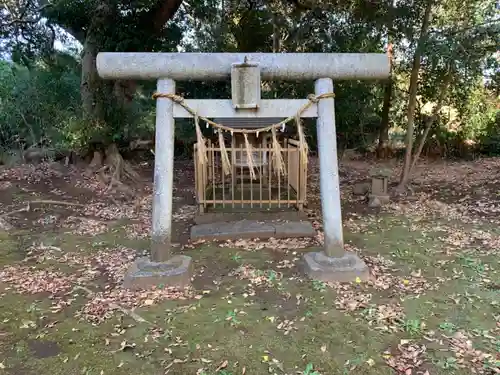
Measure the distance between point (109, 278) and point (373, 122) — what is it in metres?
10.6

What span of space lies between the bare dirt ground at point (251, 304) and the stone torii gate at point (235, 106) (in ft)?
0.75

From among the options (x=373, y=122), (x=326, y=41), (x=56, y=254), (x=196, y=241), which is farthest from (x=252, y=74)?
(x=373, y=122)

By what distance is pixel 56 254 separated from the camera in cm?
503

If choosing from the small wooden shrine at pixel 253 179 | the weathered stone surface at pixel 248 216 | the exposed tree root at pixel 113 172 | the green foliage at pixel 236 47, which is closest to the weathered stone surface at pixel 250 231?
the weathered stone surface at pixel 248 216

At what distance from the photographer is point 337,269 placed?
405 cm

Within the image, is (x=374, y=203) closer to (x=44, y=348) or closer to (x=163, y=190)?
(x=163, y=190)

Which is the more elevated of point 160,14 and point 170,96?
point 160,14

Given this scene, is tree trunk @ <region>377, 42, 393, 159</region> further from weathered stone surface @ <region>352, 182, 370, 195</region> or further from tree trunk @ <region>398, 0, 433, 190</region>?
weathered stone surface @ <region>352, 182, 370, 195</region>

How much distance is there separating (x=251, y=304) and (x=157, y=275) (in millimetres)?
978

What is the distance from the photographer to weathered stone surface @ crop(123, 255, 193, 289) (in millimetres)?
3928

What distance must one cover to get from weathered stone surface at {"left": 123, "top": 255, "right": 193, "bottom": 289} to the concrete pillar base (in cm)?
127

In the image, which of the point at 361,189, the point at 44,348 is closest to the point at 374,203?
the point at 361,189

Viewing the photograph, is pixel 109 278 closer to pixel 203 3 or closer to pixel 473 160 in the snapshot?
pixel 203 3

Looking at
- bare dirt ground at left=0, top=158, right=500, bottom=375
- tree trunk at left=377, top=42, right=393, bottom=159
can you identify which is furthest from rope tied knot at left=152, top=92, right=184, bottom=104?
tree trunk at left=377, top=42, right=393, bottom=159
